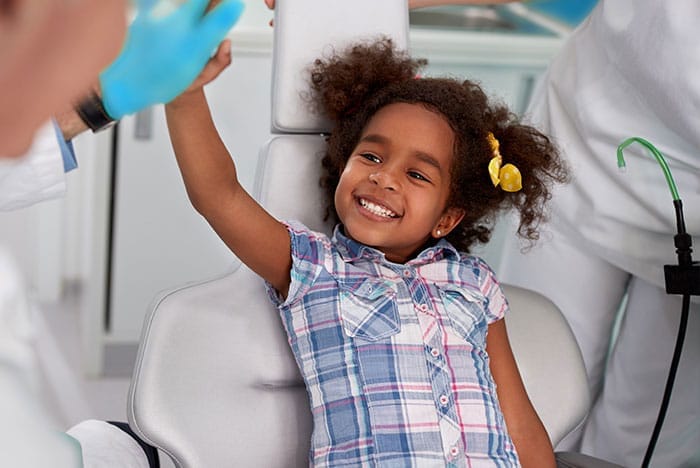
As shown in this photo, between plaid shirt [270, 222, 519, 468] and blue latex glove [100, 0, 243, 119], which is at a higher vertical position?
blue latex glove [100, 0, 243, 119]

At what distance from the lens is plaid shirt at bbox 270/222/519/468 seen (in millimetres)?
1269

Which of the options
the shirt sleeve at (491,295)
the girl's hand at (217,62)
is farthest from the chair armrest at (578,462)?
the girl's hand at (217,62)

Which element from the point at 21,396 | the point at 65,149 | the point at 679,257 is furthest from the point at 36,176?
the point at 679,257

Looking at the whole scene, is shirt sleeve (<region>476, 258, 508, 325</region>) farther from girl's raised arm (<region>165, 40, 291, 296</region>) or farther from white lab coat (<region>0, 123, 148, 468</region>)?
white lab coat (<region>0, 123, 148, 468</region>)

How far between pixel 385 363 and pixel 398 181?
23 cm

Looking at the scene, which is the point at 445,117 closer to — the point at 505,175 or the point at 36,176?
the point at 505,175

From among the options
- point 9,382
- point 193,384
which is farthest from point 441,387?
point 9,382

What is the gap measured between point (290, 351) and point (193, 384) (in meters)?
0.14

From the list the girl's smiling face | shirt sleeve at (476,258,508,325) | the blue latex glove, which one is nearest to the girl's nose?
the girl's smiling face

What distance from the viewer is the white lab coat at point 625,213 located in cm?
146

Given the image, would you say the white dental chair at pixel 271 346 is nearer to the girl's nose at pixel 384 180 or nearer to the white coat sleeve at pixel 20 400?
the girl's nose at pixel 384 180

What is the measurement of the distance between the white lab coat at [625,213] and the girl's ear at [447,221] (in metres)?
0.27

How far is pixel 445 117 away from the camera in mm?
1407

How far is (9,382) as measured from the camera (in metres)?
0.56
